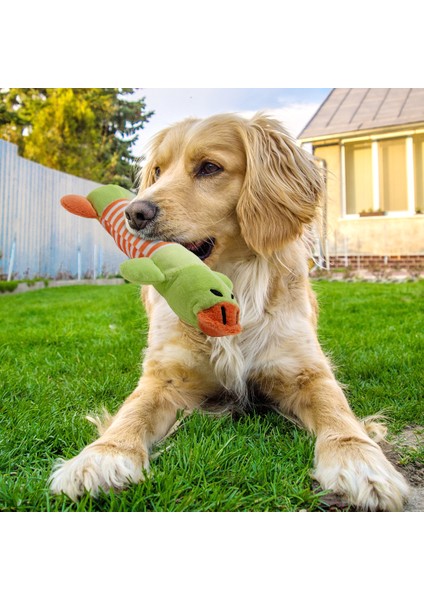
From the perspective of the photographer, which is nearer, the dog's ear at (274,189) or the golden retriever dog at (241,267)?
the golden retriever dog at (241,267)

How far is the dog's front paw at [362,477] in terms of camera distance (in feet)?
4.02

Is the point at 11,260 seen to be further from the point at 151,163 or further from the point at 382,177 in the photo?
the point at 382,177

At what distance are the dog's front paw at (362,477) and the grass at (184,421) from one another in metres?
0.06

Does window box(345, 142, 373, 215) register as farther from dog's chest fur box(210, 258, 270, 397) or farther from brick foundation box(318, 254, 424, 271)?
dog's chest fur box(210, 258, 270, 397)

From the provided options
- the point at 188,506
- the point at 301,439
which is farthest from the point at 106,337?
the point at 188,506

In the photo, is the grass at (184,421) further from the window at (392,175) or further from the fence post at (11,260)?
the window at (392,175)

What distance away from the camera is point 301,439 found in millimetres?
1522

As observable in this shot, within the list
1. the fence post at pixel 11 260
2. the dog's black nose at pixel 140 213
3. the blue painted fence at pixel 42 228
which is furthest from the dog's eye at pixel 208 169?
the fence post at pixel 11 260

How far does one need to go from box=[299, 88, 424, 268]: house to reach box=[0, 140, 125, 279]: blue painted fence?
189 centimetres

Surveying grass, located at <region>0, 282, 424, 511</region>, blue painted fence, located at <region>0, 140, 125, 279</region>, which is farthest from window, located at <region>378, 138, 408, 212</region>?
blue painted fence, located at <region>0, 140, 125, 279</region>

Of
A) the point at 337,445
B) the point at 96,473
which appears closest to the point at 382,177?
the point at 337,445
